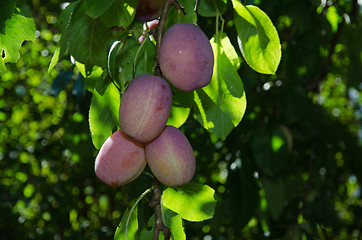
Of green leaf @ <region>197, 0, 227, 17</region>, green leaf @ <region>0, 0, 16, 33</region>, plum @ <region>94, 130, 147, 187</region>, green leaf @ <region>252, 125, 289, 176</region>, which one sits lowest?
green leaf @ <region>252, 125, 289, 176</region>

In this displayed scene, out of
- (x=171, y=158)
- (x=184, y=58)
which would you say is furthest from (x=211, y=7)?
(x=171, y=158)

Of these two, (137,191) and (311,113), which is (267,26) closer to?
(137,191)

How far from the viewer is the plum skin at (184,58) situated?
657 mm

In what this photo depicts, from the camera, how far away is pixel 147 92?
64 cm

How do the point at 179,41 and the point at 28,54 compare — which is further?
the point at 28,54

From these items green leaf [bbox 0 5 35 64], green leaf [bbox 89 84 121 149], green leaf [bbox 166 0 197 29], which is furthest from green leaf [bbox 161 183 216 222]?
green leaf [bbox 0 5 35 64]

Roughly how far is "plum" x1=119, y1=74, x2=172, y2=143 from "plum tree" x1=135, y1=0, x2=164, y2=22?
0.16 meters

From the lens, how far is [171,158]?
0.67 m

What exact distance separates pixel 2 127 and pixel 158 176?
2767 mm

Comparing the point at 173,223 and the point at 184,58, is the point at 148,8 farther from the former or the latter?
the point at 173,223

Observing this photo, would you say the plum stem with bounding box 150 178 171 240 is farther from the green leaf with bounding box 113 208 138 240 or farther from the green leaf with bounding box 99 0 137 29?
the green leaf with bounding box 99 0 137 29

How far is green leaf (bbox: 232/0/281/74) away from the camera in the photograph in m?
0.77

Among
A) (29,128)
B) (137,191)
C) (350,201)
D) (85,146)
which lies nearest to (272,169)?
(137,191)

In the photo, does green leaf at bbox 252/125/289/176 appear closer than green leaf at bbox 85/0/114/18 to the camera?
No
